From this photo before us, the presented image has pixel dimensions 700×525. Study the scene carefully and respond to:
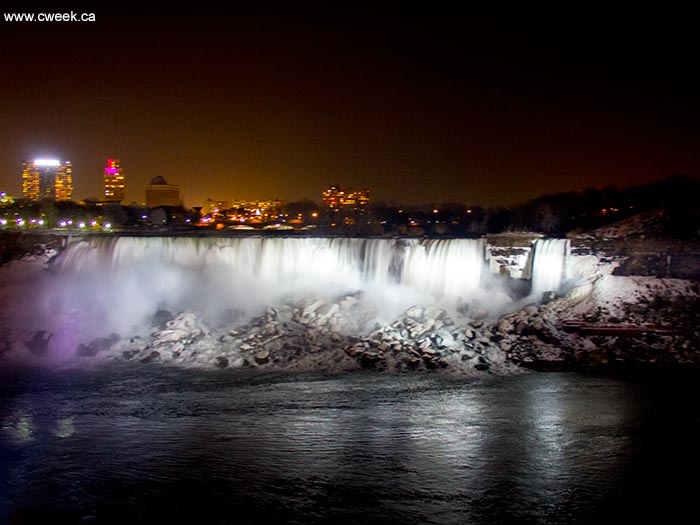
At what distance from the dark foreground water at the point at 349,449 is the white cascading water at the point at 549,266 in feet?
26.3

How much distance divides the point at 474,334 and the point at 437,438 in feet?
27.7

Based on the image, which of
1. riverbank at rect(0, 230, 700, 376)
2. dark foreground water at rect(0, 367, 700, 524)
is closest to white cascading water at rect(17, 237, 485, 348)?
riverbank at rect(0, 230, 700, 376)

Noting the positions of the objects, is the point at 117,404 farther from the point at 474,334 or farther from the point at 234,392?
the point at 474,334

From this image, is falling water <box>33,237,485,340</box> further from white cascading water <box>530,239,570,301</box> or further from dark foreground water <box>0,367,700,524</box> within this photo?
dark foreground water <box>0,367,700,524</box>

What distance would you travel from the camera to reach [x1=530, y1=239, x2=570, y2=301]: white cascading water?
2619 centimetres

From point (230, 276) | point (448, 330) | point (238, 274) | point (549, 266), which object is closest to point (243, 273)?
point (238, 274)

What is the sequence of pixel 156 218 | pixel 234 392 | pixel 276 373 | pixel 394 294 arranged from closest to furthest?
pixel 234 392 < pixel 276 373 < pixel 394 294 < pixel 156 218

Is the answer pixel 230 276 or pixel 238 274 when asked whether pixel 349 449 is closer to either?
pixel 230 276

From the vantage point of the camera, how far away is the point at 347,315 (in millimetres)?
24047

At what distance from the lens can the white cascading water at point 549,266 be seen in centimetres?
2619

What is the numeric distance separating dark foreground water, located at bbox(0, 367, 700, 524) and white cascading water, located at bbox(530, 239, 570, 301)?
8003mm

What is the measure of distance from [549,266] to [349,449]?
1626cm

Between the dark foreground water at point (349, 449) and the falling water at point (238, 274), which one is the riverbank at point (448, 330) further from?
the dark foreground water at point (349, 449)

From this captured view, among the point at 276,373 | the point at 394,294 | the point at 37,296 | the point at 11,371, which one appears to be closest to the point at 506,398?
the point at 276,373
